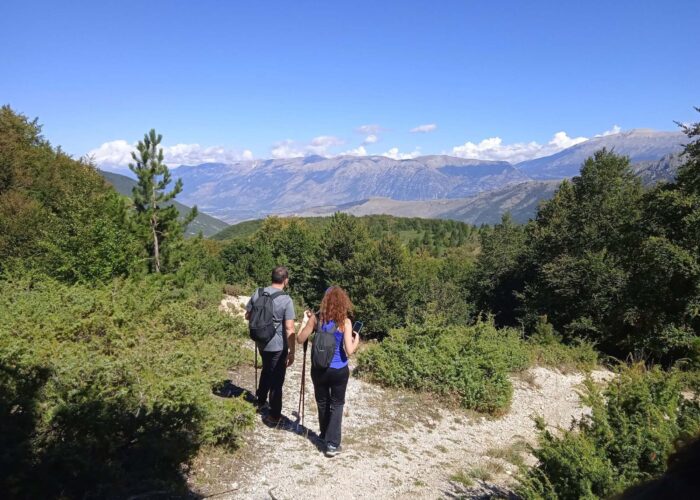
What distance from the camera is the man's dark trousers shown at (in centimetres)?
611

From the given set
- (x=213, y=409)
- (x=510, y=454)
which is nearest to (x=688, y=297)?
(x=510, y=454)

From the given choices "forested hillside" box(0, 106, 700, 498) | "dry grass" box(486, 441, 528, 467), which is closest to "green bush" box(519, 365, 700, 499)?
"forested hillside" box(0, 106, 700, 498)

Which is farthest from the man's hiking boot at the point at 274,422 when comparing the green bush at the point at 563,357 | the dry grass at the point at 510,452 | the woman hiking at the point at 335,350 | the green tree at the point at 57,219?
the green tree at the point at 57,219

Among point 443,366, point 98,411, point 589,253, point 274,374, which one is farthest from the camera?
point 589,253

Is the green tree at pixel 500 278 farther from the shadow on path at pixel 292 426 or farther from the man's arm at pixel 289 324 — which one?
the man's arm at pixel 289 324

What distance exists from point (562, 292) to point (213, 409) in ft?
73.5

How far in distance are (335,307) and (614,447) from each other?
335cm

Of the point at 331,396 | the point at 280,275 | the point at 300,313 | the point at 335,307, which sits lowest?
the point at 300,313

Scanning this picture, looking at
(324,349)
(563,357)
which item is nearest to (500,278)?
(563,357)

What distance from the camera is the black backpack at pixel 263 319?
5953 millimetres

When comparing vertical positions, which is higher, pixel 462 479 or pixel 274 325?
pixel 274 325

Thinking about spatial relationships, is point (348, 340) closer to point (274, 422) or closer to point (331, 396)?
point (331, 396)

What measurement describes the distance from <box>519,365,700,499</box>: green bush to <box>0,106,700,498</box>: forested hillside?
0.07 feet

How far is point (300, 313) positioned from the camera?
20.7 metres
